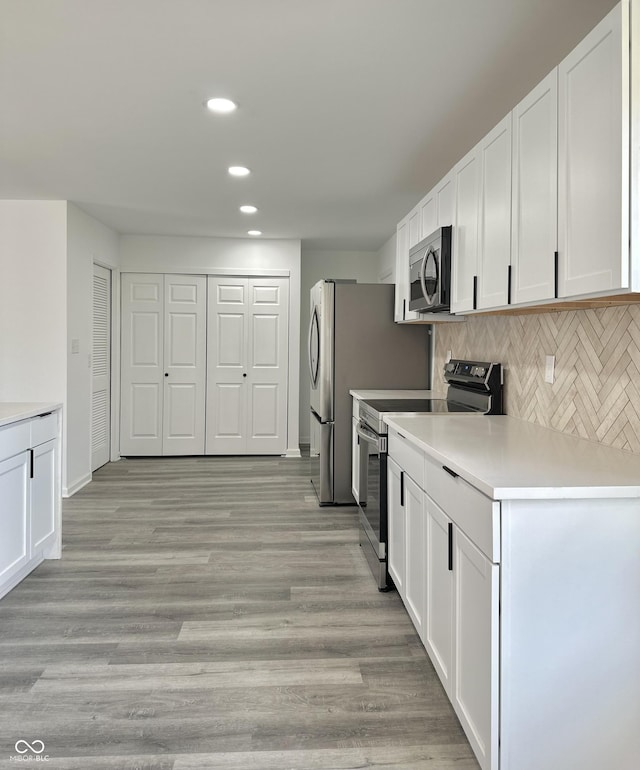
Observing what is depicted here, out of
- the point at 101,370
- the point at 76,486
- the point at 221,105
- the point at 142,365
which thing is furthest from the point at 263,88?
the point at 142,365

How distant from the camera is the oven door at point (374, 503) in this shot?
279cm

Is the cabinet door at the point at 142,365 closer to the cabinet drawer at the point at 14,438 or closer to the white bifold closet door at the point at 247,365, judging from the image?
the white bifold closet door at the point at 247,365

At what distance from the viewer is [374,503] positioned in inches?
117

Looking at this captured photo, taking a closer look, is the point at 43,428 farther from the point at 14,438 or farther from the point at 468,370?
the point at 468,370

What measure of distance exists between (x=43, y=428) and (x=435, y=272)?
7.26 ft

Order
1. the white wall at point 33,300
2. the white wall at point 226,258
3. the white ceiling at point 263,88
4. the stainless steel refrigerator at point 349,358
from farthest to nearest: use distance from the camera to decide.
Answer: the white wall at point 226,258 → the white wall at point 33,300 → the stainless steel refrigerator at point 349,358 → the white ceiling at point 263,88

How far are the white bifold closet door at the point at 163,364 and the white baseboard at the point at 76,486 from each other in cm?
112

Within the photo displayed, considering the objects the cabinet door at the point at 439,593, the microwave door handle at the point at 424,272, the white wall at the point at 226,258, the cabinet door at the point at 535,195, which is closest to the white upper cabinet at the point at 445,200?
the microwave door handle at the point at 424,272

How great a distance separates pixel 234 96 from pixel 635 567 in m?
2.48

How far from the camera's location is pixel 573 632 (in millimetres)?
1350

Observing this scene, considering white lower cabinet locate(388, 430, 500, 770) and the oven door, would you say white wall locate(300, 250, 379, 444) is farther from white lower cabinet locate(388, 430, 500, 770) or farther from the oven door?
white lower cabinet locate(388, 430, 500, 770)

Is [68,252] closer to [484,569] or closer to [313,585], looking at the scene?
[313,585]

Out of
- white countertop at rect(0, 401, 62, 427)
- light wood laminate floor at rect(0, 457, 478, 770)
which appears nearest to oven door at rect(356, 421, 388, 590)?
light wood laminate floor at rect(0, 457, 478, 770)

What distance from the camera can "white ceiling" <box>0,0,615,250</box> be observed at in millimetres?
1964
